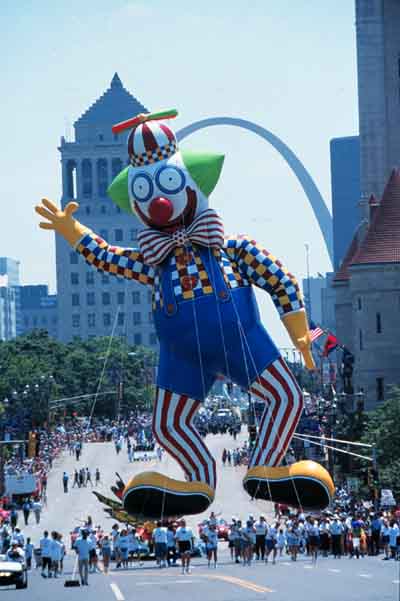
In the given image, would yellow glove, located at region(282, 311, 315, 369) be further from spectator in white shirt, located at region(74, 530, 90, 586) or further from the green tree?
the green tree

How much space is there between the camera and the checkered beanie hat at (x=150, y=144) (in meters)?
27.9

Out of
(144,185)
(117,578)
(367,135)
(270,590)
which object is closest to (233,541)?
(117,578)

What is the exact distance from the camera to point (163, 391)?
2798cm

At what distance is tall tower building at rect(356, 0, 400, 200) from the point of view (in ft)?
296

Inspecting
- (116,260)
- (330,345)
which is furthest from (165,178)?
(330,345)

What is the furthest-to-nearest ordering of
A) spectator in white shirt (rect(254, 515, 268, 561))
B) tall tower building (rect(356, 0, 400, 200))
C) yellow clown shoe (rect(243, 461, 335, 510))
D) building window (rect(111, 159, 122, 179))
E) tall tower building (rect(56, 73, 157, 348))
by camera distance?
tall tower building (rect(56, 73, 157, 348)) → building window (rect(111, 159, 122, 179)) → tall tower building (rect(356, 0, 400, 200)) → spectator in white shirt (rect(254, 515, 268, 561)) → yellow clown shoe (rect(243, 461, 335, 510))

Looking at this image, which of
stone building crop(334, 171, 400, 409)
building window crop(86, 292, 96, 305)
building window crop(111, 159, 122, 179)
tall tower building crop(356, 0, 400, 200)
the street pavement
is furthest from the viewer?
building window crop(86, 292, 96, 305)

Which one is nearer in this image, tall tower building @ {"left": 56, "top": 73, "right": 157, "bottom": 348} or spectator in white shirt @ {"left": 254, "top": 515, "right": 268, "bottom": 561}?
spectator in white shirt @ {"left": 254, "top": 515, "right": 268, "bottom": 561}

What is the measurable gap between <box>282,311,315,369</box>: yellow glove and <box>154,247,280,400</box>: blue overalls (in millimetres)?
423

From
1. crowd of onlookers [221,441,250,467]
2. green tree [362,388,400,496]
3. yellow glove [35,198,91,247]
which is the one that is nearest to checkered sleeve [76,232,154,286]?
yellow glove [35,198,91,247]

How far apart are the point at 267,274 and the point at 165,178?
6.81ft

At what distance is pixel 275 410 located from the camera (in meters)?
27.6

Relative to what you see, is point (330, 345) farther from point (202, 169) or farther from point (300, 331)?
point (202, 169)

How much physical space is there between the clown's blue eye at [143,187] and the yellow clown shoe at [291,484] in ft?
14.1
